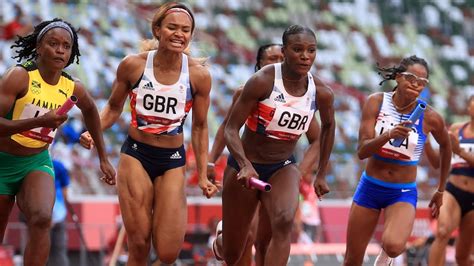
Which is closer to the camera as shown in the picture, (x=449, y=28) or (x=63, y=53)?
(x=63, y=53)

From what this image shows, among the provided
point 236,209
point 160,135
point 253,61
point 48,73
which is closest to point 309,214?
point 253,61

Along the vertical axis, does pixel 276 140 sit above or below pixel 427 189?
above

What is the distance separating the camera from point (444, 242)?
1235cm

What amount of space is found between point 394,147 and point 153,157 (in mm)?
2555

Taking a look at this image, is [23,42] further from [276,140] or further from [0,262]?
[0,262]

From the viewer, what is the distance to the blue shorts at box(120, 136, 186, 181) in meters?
9.28

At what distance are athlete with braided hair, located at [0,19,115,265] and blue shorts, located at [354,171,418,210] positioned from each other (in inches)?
105

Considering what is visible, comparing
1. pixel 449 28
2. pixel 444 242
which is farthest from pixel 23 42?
pixel 449 28

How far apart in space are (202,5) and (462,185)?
1348 centimetres

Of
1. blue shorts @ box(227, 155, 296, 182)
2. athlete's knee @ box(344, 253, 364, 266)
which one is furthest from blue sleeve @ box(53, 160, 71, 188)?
athlete's knee @ box(344, 253, 364, 266)

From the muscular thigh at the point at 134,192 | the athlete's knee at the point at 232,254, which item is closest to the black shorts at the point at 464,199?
the athlete's knee at the point at 232,254

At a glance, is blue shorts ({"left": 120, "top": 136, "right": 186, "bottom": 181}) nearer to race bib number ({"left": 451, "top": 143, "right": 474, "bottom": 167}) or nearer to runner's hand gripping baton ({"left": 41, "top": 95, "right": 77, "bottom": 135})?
runner's hand gripping baton ({"left": 41, "top": 95, "right": 77, "bottom": 135})

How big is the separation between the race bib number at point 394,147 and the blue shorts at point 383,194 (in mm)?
282

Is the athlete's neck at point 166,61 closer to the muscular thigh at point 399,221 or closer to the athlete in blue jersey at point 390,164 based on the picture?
the athlete in blue jersey at point 390,164
